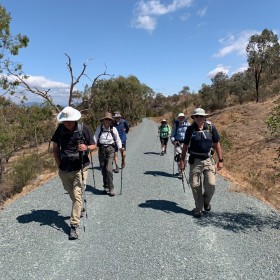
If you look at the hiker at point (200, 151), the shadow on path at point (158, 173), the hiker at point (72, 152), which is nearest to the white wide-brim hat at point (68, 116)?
the hiker at point (72, 152)

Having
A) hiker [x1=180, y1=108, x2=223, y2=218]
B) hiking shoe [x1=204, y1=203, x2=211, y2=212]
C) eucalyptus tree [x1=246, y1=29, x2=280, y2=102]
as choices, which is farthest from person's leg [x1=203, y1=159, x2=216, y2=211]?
eucalyptus tree [x1=246, y1=29, x2=280, y2=102]

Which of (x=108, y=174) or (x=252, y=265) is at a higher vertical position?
(x=108, y=174)

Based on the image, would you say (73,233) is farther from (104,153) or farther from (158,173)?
(158,173)

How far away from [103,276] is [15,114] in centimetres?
2810

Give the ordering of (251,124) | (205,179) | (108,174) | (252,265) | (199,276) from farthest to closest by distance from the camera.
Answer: (251,124), (108,174), (205,179), (252,265), (199,276)

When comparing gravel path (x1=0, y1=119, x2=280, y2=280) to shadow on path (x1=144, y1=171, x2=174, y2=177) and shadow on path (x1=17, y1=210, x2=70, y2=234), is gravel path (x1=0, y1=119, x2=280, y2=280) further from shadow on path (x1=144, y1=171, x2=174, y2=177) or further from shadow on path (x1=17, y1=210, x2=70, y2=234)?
shadow on path (x1=144, y1=171, x2=174, y2=177)

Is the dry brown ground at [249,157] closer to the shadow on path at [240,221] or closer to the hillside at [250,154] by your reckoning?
the hillside at [250,154]

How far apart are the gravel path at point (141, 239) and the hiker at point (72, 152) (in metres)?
0.54

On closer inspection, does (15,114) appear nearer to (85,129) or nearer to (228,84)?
(85,129)

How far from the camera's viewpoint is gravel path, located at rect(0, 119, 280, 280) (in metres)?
4.46

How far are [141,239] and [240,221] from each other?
7.05 feet

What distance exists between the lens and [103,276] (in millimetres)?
4316

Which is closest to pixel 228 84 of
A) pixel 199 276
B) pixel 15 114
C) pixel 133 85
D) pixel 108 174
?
pixel 133 85

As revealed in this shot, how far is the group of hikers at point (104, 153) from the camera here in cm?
571
